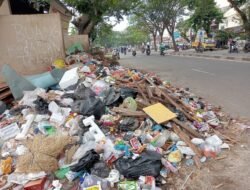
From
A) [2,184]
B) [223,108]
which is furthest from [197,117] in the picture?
[2,184]

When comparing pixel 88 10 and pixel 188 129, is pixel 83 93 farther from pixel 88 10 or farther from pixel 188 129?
pixel 88 10

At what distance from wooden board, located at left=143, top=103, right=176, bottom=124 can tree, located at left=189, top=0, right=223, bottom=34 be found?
29236 mm

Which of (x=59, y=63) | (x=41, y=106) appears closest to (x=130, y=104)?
(x=41, y=106)

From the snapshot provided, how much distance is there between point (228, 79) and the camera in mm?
9664

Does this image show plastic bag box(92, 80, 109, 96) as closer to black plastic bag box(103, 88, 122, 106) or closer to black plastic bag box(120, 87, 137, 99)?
black plastic bag box(103, 88, 122, 106)

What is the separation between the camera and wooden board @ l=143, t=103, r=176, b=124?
4.59m

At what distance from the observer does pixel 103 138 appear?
4086 millimetres

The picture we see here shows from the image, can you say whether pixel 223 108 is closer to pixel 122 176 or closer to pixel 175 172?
pixel 175 172

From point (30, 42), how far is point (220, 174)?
758 cm

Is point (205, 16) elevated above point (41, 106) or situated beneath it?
elevated above

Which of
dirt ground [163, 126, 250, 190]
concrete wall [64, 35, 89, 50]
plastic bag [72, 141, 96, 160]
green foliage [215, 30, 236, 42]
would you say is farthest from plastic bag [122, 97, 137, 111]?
green foliage [215, 30, 236, 42]

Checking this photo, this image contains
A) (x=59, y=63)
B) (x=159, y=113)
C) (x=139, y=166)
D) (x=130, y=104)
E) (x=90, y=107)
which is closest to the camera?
(x=139, y=166)

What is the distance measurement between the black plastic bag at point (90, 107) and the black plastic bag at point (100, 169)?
144 centimetres

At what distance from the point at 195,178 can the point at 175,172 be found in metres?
0.28
